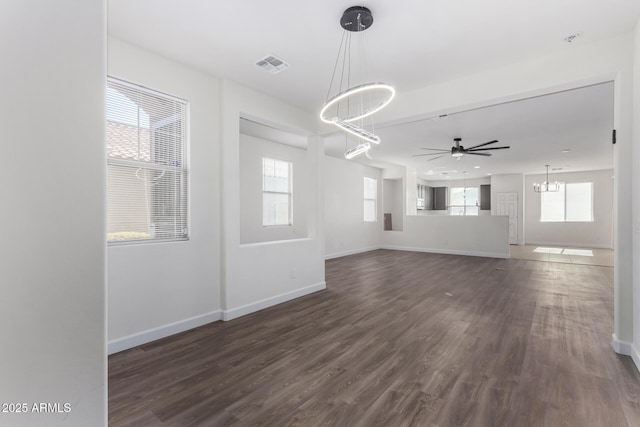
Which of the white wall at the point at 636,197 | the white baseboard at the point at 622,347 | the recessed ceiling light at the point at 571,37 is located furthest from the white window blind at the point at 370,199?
the white wall at the point at 636,197

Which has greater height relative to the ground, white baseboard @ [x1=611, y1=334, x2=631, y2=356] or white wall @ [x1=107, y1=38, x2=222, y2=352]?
white wall @ [x1=107, y1=38, x2=222, y2=352]

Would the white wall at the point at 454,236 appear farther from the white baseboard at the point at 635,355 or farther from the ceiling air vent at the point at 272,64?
the ceiling air vent at the point at 272,64

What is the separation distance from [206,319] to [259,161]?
380 cm

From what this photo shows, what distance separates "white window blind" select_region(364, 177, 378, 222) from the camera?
10231 millimetres

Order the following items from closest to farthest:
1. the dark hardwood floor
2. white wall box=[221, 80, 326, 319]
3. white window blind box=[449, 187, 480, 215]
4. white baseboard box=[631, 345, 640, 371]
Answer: the dark hardwood floor, white baseboard box=[631, 345, 640, 371], white wall box=[221, 80, 326, 319], white window blind box=[449, 187, 480, 215]

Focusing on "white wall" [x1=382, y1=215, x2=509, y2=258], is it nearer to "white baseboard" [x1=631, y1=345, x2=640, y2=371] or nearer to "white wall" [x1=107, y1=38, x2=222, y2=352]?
"white baseboard" [x1=631, y1=345, x2=640, y2=371]

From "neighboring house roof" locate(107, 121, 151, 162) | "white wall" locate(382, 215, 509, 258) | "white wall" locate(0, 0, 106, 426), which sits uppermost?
"neighboring house roof" locate(107, 121, 151, 162)

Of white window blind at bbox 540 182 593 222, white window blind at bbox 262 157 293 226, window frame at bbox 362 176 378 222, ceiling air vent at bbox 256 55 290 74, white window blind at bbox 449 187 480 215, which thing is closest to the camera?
ceiling air vent at bbox 256 55 290 74

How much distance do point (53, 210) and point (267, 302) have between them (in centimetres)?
365

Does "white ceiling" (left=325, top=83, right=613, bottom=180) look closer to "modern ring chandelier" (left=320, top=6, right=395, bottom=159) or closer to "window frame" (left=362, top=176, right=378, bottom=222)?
"window frame" (left=362, top=176, right=378, bottom=222)

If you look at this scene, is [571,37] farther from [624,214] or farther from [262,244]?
[262,244]

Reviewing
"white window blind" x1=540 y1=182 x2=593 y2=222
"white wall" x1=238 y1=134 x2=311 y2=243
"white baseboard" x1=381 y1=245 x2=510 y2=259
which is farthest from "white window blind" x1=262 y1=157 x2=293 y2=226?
"white window blind" x1=540 y1=182 x2=593 y2=222

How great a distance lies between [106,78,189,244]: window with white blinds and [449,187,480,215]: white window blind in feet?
43.6

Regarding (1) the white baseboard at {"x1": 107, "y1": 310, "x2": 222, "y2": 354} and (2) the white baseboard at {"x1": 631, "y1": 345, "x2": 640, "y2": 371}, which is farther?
(1) the white baseboard at {"x1": 107, "y1": 310, "x2": 222, "y2": 354}
